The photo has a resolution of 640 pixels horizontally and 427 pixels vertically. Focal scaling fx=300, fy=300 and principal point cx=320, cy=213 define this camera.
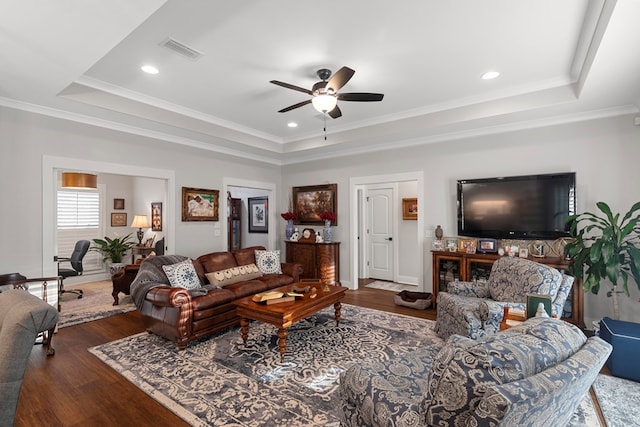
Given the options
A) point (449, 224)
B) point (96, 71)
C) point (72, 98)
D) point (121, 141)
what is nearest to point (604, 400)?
point (449, 224)

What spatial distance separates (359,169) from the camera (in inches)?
230

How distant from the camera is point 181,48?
8.84 feet

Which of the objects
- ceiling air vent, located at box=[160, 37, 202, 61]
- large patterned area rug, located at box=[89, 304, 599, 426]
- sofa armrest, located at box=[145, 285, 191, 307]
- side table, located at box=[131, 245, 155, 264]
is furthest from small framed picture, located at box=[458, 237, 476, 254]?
side table, located at box=[131, 245, 155, 264]

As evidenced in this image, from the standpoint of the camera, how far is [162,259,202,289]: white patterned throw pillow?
381 cm

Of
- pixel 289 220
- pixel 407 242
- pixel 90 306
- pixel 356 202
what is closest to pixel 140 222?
pixel 90 306

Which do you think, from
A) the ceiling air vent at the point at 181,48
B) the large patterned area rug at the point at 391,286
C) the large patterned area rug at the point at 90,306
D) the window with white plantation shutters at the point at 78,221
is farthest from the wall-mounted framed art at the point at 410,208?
the window with white plantation shutters at the point at 78,221

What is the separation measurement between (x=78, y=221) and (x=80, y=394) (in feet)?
18.4

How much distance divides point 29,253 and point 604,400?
19.7 feet

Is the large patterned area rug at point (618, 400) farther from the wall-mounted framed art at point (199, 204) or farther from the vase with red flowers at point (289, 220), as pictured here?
the wall-mounted framed art at point (199, 204)

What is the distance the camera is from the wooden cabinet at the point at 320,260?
232 inches

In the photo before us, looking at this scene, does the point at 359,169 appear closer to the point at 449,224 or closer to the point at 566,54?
the point at 449,224

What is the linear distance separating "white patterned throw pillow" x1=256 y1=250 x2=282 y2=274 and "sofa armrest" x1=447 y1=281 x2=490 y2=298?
274 cm

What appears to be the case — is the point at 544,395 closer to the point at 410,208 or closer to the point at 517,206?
the point at 517,206

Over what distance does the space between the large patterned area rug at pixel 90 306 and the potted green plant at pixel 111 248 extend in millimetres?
810
